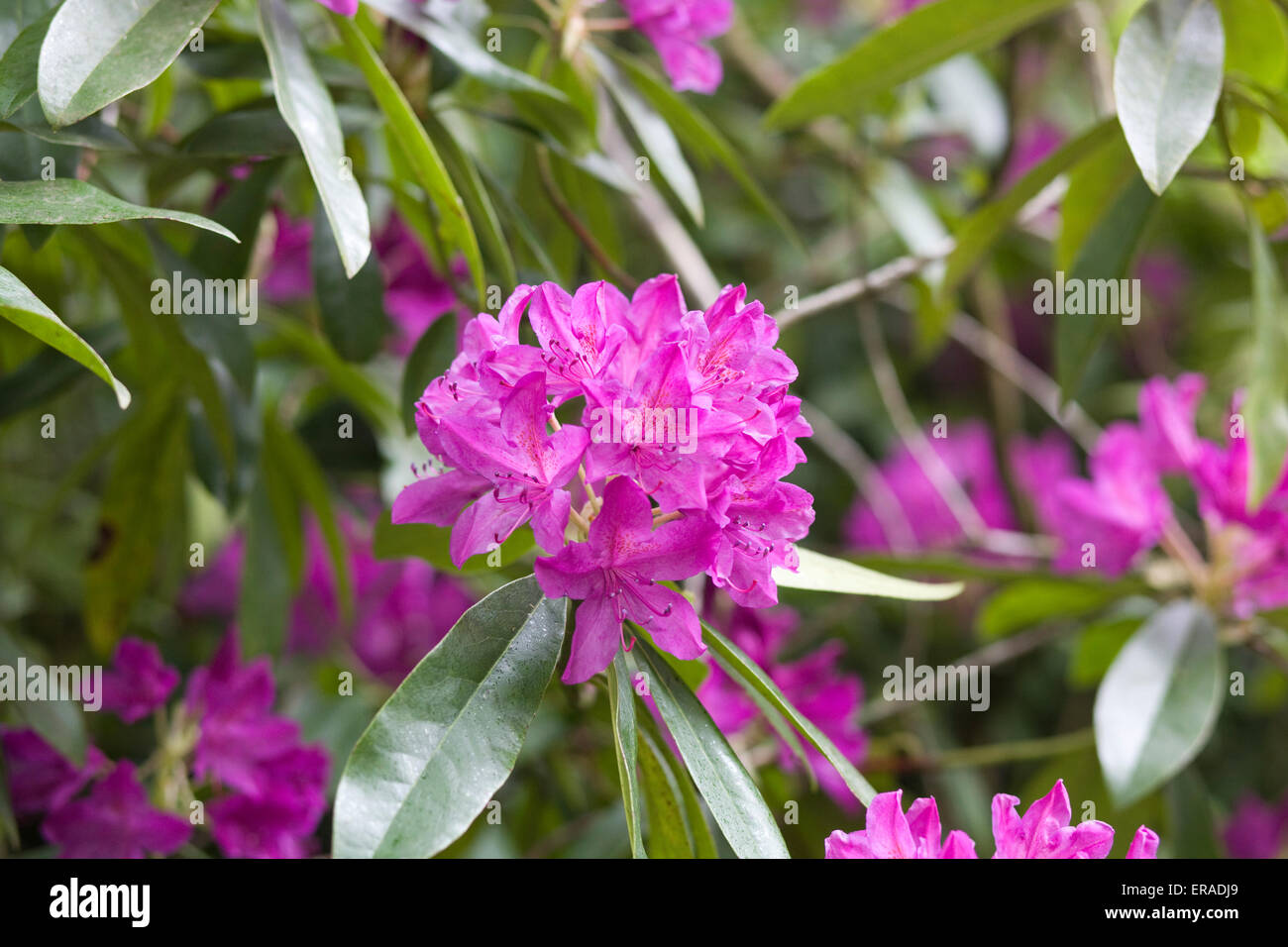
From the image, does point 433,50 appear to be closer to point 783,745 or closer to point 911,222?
point 783,745

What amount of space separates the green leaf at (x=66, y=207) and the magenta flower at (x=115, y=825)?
51cm

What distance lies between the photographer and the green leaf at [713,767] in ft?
2.16

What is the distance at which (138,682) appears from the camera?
105 centimetres

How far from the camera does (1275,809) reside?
1.98 metres

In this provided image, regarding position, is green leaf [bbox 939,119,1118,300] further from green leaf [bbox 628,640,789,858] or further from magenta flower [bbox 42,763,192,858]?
magenta flower [bbox 42,763,192,858]

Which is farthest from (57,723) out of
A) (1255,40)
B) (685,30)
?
(1255,40)

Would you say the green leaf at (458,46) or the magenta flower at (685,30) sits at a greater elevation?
the magenta flower at (685,30)

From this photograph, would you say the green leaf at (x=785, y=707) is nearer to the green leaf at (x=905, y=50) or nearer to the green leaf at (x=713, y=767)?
the green leaf at (x=713, y=767)

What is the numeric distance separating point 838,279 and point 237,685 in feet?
4.40

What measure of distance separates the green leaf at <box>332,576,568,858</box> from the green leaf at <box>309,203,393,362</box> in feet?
1.28

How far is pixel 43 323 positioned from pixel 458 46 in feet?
1.44

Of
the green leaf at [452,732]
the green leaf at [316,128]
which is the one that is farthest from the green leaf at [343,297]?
the green leaf at [452,732]

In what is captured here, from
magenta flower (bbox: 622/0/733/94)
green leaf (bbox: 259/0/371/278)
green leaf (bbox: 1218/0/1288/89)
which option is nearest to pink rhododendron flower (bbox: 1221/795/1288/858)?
green leaf (bbox: 1218/0/1288/89)
